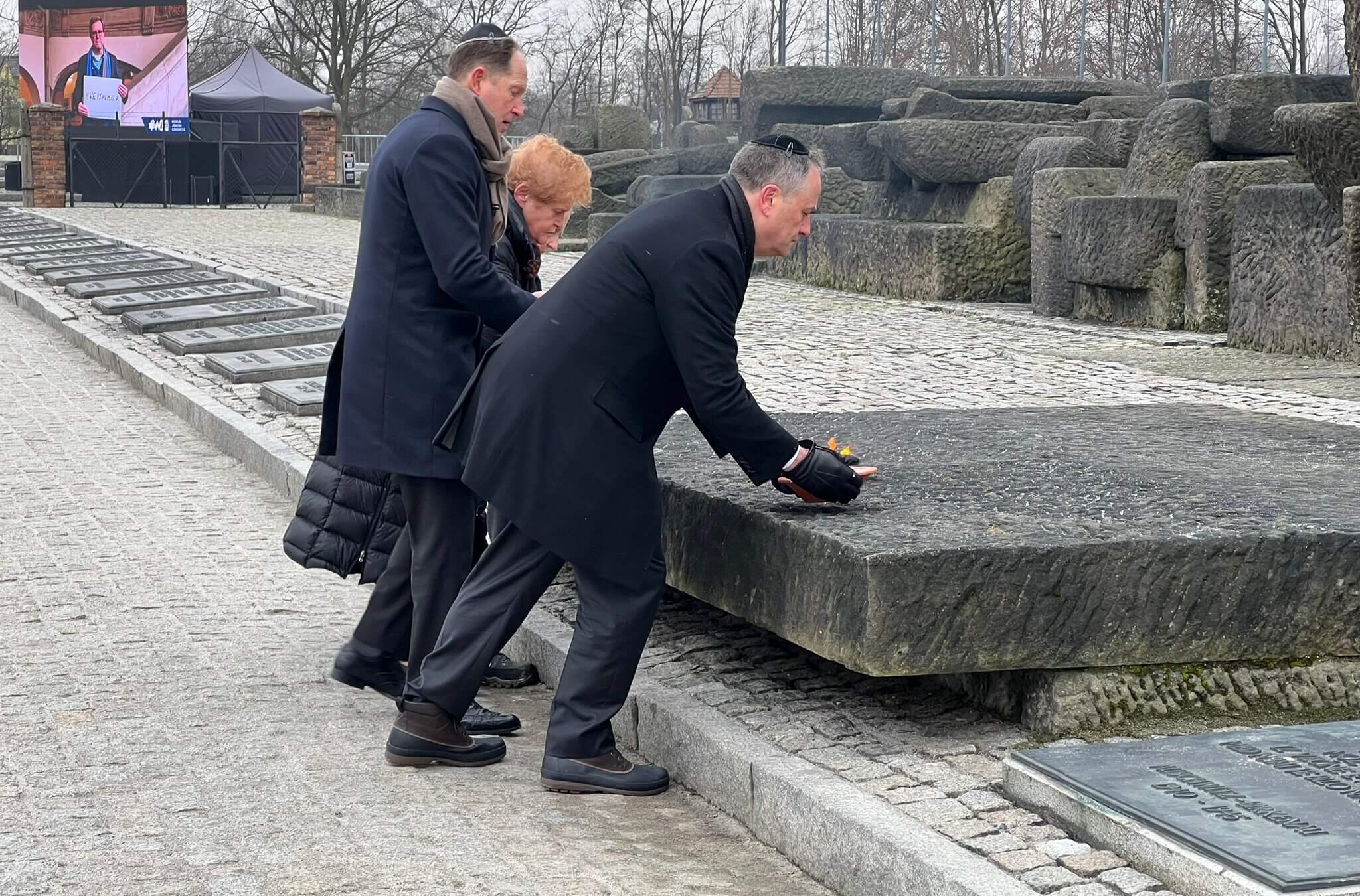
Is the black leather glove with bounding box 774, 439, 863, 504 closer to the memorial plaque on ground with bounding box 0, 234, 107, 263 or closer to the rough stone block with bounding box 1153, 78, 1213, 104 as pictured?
the rough stone block with bounding box 1153, 78, 1213, 104

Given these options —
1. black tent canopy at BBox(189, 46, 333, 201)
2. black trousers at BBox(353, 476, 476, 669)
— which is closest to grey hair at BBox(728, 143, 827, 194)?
black trousers at BBox(353, 476, 476, 669)

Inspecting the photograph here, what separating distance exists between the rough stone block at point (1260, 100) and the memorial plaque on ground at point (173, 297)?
25.0 feet

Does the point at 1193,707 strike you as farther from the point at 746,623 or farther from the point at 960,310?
the point at 960,310

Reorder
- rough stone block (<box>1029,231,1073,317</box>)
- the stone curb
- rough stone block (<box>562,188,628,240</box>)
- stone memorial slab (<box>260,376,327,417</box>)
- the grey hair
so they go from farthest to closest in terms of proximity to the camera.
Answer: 1. rough stone block (<box>562,188,628,240</box>)
2. rough stone block (<box>1029,231,1073,317</box>)
3. stone memorial slab (<box>260,376,327,417</box>)
4. the grey hair
5. the stone curb

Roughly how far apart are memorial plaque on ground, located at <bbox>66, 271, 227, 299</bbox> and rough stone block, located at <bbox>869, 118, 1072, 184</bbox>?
20.5ft

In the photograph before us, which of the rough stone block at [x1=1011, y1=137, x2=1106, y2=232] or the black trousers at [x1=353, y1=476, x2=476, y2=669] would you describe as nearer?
the black trousers at [x1=353, y1=476, x2=476, y2=669]

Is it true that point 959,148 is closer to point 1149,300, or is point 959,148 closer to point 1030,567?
point 1149,300

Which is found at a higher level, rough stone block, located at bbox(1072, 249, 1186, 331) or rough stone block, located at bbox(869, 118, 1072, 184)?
rough stone block, located at bbox(869, 118, 1072, 184)

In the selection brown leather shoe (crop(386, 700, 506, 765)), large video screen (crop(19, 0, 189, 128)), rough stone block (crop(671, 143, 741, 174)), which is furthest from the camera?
large video screen (crop(19, 0, 189, 128))

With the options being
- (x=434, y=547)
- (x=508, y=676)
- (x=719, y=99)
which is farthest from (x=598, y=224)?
(x=719, y=99)

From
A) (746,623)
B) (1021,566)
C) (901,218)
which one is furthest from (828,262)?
(1021,566)

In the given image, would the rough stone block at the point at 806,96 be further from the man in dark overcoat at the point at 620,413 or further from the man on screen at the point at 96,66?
the man in dark overcoat at the point at 620,413

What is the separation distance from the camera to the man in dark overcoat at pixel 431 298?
4.14 m

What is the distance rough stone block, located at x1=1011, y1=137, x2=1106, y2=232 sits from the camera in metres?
14.1
